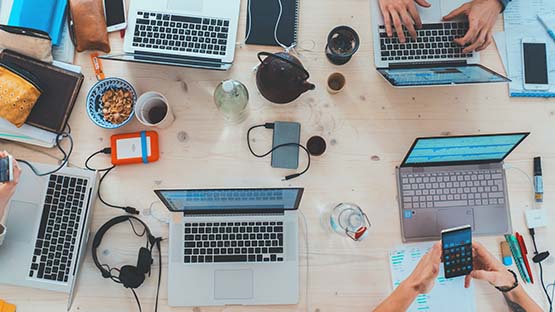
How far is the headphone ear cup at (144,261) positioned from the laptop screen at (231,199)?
0.42ft

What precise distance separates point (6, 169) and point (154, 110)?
37cm

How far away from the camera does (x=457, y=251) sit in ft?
3.30

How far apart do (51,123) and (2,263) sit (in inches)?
14.6

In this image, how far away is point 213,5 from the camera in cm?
112

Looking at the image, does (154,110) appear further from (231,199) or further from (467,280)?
(467,280)

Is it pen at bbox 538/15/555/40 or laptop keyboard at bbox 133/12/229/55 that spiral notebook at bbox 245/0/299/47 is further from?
pen at bbox 538/15/555/40

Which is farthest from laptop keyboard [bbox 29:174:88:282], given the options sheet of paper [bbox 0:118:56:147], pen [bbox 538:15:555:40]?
pen [bbox 538:15:555:40]

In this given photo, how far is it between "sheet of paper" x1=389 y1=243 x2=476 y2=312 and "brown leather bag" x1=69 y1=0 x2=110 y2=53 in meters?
0.98

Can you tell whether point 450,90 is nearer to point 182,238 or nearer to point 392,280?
point 392,280

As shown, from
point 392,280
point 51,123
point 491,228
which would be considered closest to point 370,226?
point 392,280

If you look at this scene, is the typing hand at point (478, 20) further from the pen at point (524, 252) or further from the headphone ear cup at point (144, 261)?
the headphone ear cup at point (144, 261)

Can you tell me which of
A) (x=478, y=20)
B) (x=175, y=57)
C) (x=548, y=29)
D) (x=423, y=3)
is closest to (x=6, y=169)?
(x=175, y=57)

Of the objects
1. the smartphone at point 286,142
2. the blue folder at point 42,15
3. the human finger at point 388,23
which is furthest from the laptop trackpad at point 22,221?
the human finger at point 388,23

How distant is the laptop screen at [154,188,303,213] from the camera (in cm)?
94
